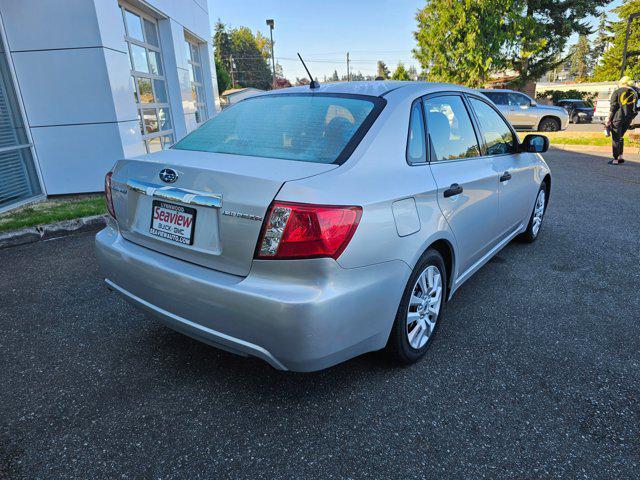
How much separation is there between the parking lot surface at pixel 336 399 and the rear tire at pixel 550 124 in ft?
54.2

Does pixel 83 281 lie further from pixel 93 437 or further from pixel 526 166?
pixel 526 166

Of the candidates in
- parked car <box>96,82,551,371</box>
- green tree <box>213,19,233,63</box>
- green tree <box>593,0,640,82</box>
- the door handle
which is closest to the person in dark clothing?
parked car <box>96,82,551,371</box>

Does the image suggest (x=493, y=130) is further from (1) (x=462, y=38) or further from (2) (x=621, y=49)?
(2) (x=621, y=49)

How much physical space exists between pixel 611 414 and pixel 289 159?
2.08 metres

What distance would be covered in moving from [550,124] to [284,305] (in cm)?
1936

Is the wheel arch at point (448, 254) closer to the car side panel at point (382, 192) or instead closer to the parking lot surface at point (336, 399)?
the car side panel at point (382, 192)

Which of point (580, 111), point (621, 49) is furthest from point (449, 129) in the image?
point (621, 49)

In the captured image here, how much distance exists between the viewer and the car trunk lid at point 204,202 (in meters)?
1.91

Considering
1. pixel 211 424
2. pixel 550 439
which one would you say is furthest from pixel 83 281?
pixel 550 439

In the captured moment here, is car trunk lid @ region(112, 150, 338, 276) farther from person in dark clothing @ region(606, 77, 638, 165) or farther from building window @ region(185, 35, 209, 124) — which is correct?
building window @ region(185, 35, 209, 124)

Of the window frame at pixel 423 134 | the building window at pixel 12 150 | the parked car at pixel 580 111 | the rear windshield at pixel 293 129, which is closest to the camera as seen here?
the rear windshield at pixel 293 129

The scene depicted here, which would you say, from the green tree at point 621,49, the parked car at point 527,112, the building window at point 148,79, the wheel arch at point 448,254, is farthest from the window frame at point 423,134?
the green tree at point 621,49

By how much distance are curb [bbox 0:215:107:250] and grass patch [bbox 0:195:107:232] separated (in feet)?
0.37

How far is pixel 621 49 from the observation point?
141ft
